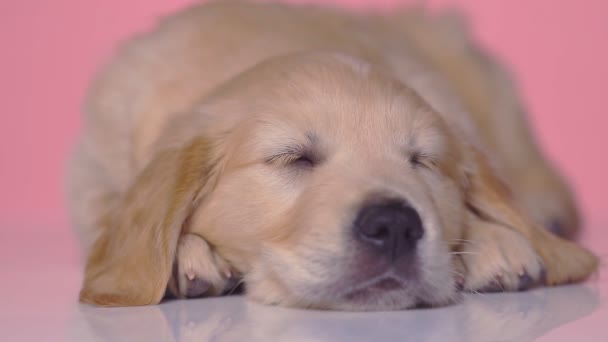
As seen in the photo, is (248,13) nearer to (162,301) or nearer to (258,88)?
(258,88)

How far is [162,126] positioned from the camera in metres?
4.25

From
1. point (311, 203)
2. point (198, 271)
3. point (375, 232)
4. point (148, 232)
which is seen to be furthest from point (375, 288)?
point (148, 232)

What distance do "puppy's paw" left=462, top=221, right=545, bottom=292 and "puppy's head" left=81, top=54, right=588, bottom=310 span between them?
3.9 inches

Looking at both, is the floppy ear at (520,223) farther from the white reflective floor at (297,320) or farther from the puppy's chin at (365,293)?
the puppy's chin at (365,293)

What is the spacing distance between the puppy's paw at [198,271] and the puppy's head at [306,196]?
1.8 inches

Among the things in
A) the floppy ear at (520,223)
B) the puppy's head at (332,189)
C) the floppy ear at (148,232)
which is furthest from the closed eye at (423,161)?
the floppy ear at (148,232)

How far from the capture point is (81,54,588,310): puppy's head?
3104 millimetres

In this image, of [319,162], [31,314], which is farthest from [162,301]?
[319,162]

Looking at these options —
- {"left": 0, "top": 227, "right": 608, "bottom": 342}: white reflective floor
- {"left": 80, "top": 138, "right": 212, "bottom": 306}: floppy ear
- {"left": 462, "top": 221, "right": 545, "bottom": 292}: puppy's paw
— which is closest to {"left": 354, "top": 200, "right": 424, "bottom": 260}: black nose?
{"left": 0, "top": 227, "right": 608, "bottom": 342}: white reflective floor

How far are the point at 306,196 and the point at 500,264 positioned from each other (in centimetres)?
81

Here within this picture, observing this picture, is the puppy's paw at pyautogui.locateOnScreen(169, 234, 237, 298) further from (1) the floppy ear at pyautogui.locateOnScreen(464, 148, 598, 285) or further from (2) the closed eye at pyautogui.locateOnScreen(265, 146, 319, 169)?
(1) the floppy ear at pyautogui.locateOnScreen(464, 148, 598, 285)

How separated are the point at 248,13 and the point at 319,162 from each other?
1.67 meters

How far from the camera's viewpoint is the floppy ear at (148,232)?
11.1ft

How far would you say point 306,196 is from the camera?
326 centimetres
